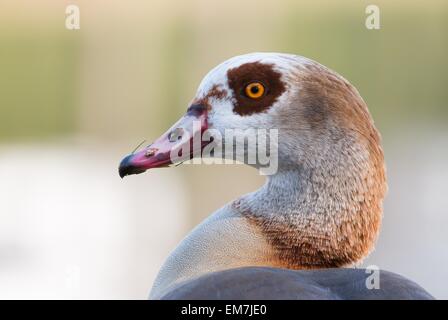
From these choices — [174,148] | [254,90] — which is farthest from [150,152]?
[254,90]

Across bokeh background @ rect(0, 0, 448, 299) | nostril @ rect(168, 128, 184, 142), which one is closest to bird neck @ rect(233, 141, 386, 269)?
nostril @ rect(168, 128, 184, 142)

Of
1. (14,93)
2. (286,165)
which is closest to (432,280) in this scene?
(286,165)

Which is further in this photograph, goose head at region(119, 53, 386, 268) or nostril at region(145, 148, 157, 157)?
nostril at region(145, 148, 157, 157)

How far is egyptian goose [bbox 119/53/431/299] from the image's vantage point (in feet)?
6.31

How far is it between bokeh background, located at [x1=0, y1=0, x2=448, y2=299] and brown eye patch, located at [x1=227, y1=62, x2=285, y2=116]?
299 cm

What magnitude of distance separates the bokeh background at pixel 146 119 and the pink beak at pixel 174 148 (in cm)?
287

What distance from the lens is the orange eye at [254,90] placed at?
2.02m

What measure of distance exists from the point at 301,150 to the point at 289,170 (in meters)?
0.06

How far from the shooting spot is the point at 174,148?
2037 mm

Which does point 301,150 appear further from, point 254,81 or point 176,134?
point 176,134

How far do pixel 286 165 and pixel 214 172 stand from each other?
493 centimetres

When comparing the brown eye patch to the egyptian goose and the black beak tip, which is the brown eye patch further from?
the black beak tip
